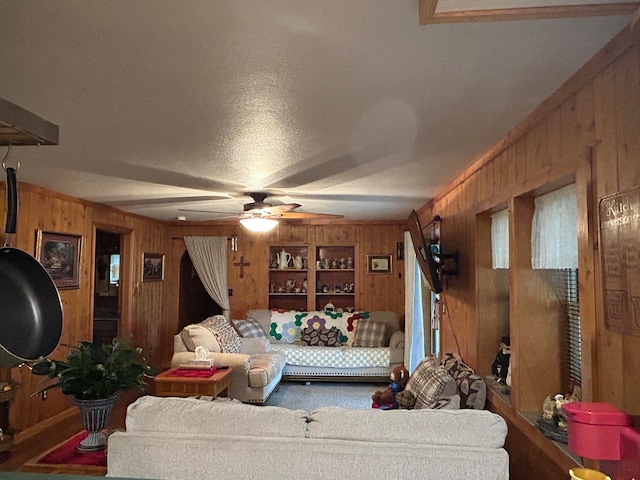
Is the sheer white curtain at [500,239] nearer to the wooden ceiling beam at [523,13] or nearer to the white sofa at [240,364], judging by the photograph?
the wooden ceiling beam at [523,13]

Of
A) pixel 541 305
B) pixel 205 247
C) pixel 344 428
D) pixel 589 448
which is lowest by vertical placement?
Result: pixel 344 428

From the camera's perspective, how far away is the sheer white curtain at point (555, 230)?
211 cm

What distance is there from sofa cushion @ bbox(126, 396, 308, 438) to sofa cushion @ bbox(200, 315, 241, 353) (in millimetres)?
3506

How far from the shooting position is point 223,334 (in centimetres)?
595

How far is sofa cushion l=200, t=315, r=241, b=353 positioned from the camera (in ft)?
18.9

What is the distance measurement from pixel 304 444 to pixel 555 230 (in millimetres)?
1518

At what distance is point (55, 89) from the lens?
193 cm

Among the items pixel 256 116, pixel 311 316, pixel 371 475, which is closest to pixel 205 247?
pixel 311 316

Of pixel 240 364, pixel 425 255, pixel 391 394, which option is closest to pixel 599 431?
pixel 425 255

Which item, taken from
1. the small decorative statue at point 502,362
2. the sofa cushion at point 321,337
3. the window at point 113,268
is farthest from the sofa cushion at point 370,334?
the window at point 113,268

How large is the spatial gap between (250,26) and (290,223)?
6.00m

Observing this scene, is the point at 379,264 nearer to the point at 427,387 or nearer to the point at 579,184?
the point at 427,387

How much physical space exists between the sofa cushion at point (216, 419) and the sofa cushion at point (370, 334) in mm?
4420

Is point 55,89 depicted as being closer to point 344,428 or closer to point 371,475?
point 344,428
